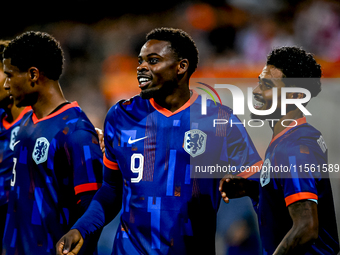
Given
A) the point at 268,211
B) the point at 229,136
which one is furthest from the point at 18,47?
the point at 268,211

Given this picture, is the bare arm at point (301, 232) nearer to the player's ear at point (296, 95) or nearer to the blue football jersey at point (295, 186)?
the blue football jersey at point (295, 186)

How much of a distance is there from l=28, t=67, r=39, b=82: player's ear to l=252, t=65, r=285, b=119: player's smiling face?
4.84 feet

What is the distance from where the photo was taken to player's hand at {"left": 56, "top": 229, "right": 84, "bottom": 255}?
1.97 m

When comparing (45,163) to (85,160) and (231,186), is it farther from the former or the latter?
(231,186)

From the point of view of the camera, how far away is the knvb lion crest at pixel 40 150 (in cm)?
254

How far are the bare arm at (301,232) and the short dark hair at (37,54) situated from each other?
185 centimetres

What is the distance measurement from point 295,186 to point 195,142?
0.60m

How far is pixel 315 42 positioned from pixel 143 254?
450cm

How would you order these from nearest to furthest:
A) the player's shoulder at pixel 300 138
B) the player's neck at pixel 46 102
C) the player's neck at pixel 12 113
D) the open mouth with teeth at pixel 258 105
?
the player's shoulder at pixel 300 138
the open mouth with teeth at pixel 258 105
the player's neck at pixel 46 102
the player's neck at pixel 12 113

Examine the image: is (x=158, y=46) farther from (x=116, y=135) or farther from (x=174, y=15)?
(x=174, y=15)

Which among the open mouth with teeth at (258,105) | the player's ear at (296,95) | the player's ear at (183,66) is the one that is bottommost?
the open mouth with teeth at (258,105)

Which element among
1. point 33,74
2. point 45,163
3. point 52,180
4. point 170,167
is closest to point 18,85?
point 33,74

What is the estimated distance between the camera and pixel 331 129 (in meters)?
4.04

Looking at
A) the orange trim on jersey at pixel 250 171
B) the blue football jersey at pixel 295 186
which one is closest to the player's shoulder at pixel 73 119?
the orange trim on jersey at pixel 250 171
